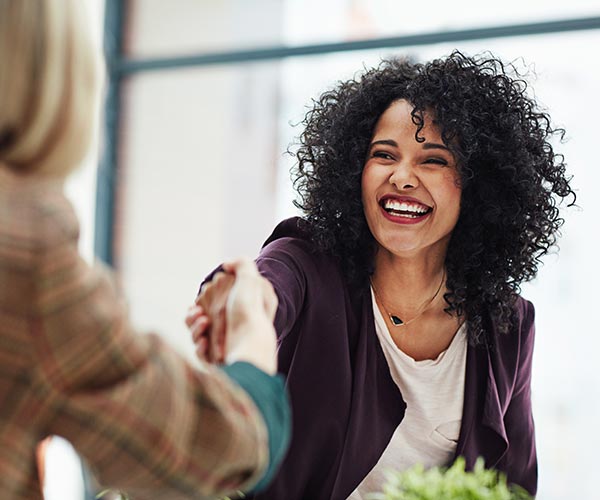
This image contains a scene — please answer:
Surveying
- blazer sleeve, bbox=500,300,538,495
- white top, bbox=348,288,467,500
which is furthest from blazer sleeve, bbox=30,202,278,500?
blazer sleeve, bbox=500,300,538,495

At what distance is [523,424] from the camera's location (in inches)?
79.2

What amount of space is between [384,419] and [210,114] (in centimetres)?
250

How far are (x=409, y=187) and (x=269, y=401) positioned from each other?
0.94 m

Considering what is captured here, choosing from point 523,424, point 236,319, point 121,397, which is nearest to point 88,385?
point 121,397

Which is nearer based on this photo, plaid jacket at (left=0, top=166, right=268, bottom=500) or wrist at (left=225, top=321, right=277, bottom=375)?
plaid jacket at (left=0, top=166, right=268, bottom=500)

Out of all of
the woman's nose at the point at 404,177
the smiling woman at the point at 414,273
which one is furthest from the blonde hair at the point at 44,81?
the woman's nose at the point at 404,177

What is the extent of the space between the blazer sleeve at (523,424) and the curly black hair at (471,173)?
0.07 m

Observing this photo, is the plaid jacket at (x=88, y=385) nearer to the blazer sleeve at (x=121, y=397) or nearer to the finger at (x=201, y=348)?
the blazer sleeve at (x=121, y=397)

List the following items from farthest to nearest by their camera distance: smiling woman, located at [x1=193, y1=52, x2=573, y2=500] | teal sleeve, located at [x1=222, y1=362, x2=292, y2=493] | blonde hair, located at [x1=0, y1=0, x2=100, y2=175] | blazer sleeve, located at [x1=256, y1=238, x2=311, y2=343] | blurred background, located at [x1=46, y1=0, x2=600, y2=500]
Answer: blurred background, located at [x1=46, y1=0, x2=600, y2=500] → smiling woman, located at [x1=193, y1=52, x2=573, y2=500] → blazer sleeve, located at [x1=256, y1=238, x2=311, y2=343] → teal sleeve, located at [x1=222, y1=362, x2=292, y2=493] → blonde hair, located at [x1=0, y1=0, x2=100, y2=175]

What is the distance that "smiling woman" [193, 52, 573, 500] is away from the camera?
1796mm

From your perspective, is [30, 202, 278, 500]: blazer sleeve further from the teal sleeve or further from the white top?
the white top

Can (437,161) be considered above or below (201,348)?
above

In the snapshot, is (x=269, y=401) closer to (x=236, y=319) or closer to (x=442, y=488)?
(x=236, y=319)

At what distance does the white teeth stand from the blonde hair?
3.57ft
